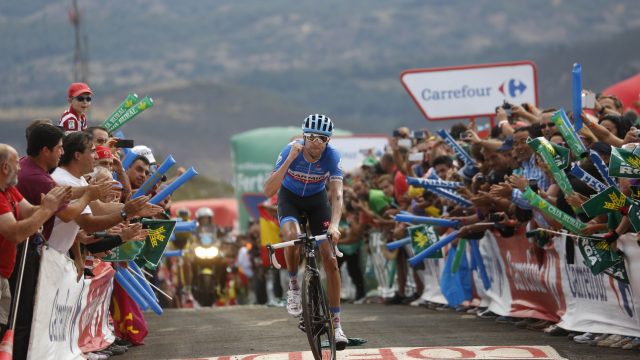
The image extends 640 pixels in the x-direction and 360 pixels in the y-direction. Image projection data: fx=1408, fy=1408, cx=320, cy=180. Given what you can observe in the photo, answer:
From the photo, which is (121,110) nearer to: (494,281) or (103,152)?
(103,152)

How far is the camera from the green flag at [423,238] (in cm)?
1880

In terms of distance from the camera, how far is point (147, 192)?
1502 centimetres

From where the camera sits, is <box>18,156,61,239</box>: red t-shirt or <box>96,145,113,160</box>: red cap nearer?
<box>18,156,61,239</box>: red t-shirt

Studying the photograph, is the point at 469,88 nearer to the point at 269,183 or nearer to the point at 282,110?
the point at 269,183

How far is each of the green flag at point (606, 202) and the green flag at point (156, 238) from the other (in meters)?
4.33

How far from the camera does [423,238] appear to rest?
1891 centimetres

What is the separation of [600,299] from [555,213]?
95 centimetres

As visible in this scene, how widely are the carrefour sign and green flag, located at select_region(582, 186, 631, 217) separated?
1029 centimetres

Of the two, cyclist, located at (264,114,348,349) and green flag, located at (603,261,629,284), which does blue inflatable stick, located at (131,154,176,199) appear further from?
green flag, located at (603,261,629,284)

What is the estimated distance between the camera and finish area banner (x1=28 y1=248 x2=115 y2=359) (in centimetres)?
1048

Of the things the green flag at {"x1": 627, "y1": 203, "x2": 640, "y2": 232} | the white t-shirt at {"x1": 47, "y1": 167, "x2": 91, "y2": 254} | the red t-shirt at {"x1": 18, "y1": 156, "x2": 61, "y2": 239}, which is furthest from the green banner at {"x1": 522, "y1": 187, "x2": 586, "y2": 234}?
the red t-shirt at {"x1": 18, "y1": 156, "x2": 61, "y2": 239}

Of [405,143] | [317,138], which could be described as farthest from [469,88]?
[317,138]

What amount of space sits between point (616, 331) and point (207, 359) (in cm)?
388

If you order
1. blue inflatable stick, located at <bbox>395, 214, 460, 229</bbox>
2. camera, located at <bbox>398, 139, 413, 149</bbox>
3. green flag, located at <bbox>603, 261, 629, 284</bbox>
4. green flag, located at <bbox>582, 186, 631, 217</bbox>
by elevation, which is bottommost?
green flag, located at <bbox>603, 261, 629, 284</bbox>
